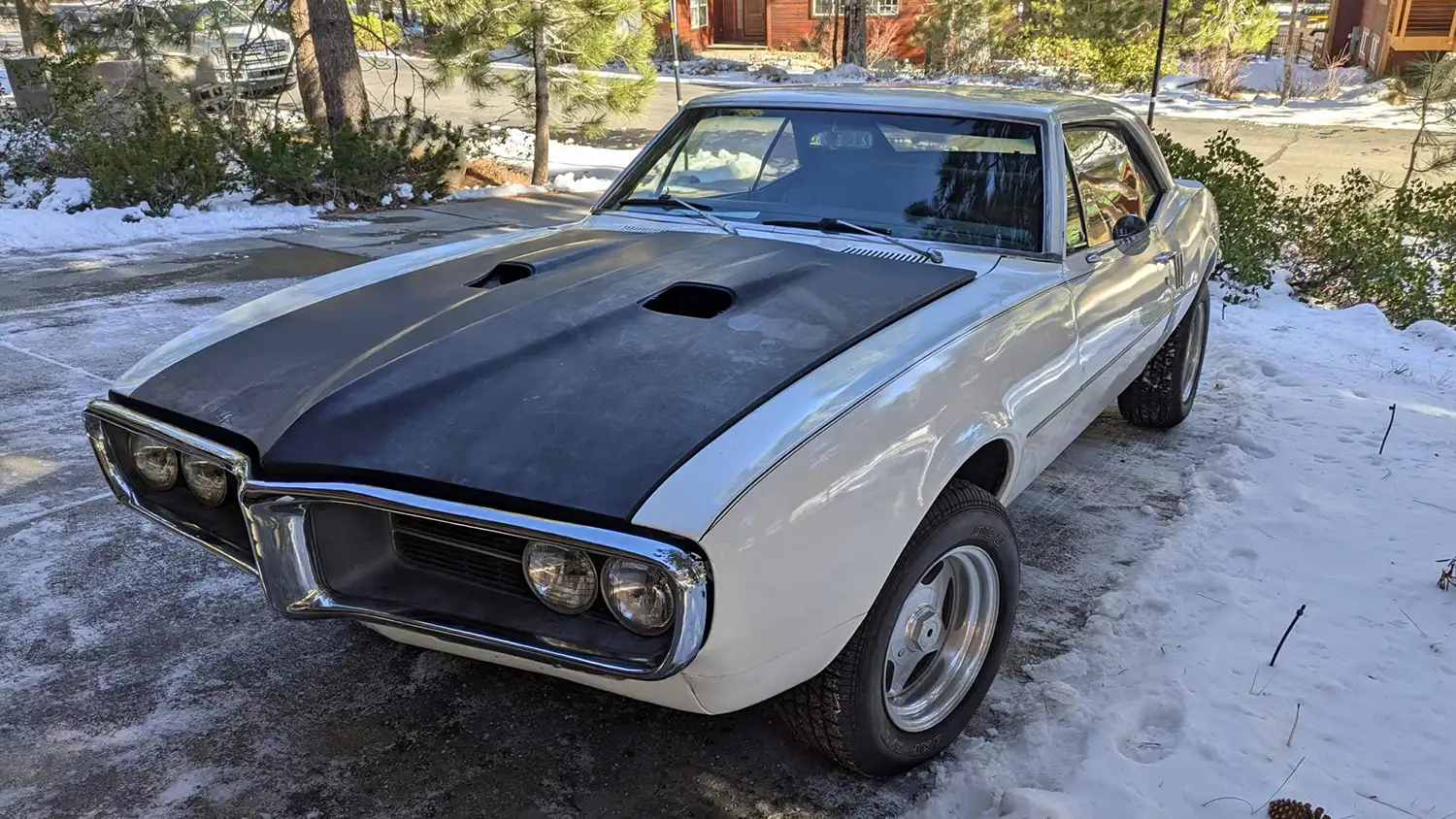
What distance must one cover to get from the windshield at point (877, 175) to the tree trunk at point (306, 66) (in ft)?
30.4

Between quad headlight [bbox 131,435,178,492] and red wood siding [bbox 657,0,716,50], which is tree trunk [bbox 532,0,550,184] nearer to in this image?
quad headlight [bbox 131,435,178,492]

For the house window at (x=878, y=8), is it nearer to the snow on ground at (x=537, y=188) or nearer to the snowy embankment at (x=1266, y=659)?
the snow on ground at (x=537, y=188)

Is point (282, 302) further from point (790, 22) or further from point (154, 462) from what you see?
point (790, 22)

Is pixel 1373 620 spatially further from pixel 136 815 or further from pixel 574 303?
pixel 136 815

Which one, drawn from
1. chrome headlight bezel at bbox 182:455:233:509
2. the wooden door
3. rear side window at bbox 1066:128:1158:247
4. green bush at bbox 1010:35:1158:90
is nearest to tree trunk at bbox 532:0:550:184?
rear side window at bbox 1066:128:1158:247

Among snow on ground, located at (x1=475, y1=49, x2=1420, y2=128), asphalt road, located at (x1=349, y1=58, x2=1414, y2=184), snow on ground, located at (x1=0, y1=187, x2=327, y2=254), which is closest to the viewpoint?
snow on ground, located at (x1=0, y1=187, x2=327, y2=254)

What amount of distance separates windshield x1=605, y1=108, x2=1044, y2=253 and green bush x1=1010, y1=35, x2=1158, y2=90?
72.2 feet

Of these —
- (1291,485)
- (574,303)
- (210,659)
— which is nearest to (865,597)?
(574,303)

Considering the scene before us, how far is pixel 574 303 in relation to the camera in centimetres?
266

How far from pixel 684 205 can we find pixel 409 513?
199cm

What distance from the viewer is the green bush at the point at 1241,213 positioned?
7.06 m

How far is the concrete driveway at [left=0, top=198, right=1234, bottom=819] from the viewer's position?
2385mm

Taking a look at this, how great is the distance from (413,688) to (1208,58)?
1044 inches

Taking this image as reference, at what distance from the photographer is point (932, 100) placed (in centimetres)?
354
